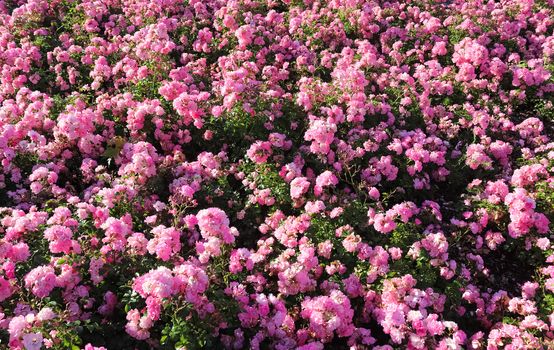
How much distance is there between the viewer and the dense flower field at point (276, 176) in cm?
419

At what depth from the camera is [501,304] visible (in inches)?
189

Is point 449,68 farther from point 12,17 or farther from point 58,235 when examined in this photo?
point 12,17

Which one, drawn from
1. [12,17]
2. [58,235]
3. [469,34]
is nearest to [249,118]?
[58,235]

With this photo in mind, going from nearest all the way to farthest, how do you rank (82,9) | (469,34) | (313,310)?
(313,310) < (469,34) < (82,9)

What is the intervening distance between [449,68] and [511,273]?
3.63 meters

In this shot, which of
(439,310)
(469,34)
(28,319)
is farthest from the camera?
(469,34)

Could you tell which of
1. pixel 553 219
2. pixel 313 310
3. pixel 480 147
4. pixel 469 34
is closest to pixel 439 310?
pixel 313 310

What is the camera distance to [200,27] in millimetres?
8945

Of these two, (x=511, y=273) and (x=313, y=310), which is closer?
(x=313, y=310)

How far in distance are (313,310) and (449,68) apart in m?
5.20

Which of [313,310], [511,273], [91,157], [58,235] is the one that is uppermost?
[58,235]

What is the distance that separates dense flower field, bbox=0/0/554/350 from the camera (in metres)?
4.19

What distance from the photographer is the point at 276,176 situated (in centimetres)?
564

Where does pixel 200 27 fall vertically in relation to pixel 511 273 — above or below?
above
